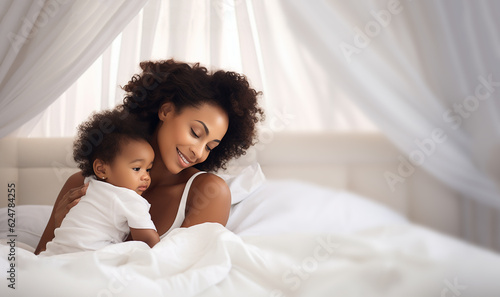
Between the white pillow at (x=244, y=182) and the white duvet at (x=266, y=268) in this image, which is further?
the white pillow at (x=244, y=182)

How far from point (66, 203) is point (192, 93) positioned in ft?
1.97

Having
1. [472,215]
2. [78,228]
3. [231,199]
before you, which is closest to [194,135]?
[231,199]

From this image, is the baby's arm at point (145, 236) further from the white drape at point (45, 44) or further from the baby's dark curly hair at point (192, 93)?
the white drape at point (45, 44)

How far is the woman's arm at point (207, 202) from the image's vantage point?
1633 mm

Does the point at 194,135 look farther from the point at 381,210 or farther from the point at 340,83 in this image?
the point at 381,210

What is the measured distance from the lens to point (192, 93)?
68.2 inches

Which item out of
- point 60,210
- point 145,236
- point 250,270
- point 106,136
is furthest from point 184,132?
point 250,270

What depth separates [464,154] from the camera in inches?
58.3

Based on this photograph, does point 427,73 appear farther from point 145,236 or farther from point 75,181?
point 75,181

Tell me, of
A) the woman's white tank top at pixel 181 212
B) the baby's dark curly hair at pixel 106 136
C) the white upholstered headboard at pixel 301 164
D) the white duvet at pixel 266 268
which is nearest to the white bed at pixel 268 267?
the white duvet at pixel 266 268

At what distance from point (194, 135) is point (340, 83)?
21.6 inches

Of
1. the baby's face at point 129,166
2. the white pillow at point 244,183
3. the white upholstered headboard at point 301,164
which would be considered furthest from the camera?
the white upholstered headboard at point 301,164

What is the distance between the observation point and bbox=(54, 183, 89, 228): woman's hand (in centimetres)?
158

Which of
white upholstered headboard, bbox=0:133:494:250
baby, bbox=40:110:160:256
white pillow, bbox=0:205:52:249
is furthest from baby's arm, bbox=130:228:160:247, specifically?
white upholstered headboard, bbox=0:133:494:250
